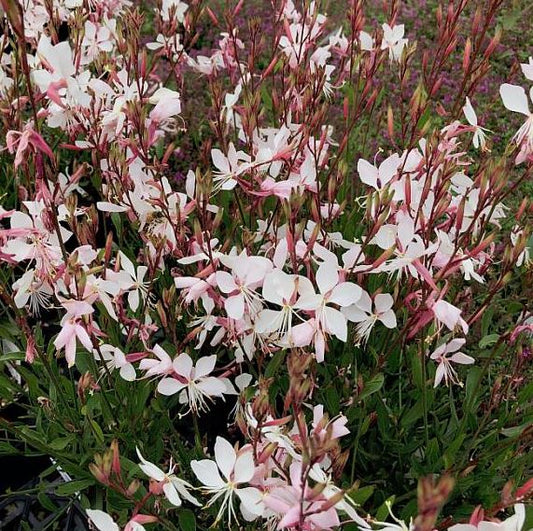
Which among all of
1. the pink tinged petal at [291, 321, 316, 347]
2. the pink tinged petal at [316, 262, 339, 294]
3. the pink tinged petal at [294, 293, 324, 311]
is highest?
the pink tinged petal at [316, 262, 339, 294]

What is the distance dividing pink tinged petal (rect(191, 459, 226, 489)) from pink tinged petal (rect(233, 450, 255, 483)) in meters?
0.04

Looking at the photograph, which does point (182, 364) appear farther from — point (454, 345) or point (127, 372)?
point (454, 345)

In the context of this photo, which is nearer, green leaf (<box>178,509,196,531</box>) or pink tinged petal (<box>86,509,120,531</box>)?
pink tinged petal (<box>86,509,120,531</box>)

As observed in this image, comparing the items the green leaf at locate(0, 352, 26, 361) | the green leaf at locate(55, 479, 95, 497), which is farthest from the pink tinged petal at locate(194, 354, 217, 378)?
the green leaf at locate(0, 352, 26, 361)

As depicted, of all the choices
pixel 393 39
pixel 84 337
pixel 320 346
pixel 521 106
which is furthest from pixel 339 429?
pixel 393 39

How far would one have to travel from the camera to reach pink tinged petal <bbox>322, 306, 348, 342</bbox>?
124 centimetres

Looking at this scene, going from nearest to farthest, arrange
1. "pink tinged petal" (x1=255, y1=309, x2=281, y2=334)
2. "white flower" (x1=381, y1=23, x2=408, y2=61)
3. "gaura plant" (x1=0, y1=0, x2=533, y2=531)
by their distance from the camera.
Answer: "gaura plant" (x1=0, y1=0, x2=533, y2=531), "pink tinged petal" (x1=255, y1=309, x2=281, y2=334), "white flower" (x1=381, y1=23, x2=408, y2=61)

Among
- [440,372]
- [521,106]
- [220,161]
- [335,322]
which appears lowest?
[440,372]

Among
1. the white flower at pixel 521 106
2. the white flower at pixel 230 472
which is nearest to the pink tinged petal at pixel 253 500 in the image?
the white flower at pixel 230 472

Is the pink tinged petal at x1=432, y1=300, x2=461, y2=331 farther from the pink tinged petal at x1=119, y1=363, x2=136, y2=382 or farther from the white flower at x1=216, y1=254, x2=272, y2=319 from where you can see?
the pink tinged petal at x1=119, y1=363, x2=136, y2=382

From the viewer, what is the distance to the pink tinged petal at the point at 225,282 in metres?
1.27

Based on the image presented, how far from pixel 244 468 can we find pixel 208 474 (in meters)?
0.08

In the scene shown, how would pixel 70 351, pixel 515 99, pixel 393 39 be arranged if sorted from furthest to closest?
1. pixel 393 39
2. pixel 515 99
3. pixel 70 351

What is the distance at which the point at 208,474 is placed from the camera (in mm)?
1162
